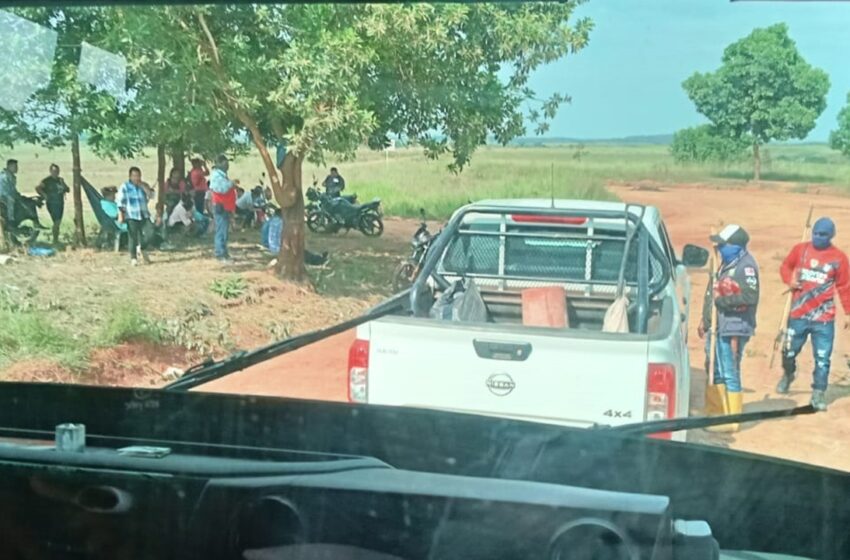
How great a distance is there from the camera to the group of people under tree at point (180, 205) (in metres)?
2.65

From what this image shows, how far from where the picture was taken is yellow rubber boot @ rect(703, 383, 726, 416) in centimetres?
308

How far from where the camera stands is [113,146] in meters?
2.63

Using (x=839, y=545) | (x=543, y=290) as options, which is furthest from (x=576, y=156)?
(x=543, y=290)

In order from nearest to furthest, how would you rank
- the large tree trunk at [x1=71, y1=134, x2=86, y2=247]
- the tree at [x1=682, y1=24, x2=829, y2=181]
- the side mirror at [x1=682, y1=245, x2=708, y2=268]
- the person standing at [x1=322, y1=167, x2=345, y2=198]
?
the tree at [x1=682, y1=24, x2=829, y2=181] → the person standing at [x1=322, y1=167, x2=345, y2=198] → the large tree trunk at [x1=71, y1=134, x2=86, y2=247] → the side mirror at [x1=682, y1=245, x2=708, y2=268]

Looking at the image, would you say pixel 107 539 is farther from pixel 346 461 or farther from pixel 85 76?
pixel 85 76

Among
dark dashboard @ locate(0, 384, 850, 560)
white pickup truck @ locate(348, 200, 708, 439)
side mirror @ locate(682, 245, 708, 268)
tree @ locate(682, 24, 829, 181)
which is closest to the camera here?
dark dashboard @ locate(0, 384, 850, 560)

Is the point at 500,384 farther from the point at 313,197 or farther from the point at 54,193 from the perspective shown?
the point at 54,193

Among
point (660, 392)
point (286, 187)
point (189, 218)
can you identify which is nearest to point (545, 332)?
point (660, 392)

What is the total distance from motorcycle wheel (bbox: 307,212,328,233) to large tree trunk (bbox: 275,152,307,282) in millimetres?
20

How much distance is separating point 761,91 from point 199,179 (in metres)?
1.37

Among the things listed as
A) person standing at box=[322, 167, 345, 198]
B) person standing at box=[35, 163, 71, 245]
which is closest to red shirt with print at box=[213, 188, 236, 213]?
person standing at box=[322, 167, 345, 198]

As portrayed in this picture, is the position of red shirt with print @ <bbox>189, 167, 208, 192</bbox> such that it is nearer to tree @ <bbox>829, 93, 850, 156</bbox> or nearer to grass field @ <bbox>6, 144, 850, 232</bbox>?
grass field @ <bbox>6, 144, 850, 232</bbox>

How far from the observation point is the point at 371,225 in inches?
A: 103

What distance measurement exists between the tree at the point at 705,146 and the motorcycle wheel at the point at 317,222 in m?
0.85
